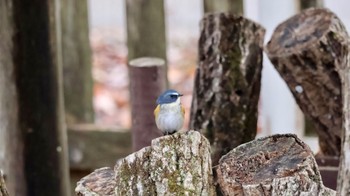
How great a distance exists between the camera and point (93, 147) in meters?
5.15

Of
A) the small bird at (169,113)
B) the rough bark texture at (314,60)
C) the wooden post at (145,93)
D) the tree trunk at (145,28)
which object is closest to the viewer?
the small bird at (169,113)

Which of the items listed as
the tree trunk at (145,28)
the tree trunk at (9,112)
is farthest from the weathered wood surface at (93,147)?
the tree trunk at (9,112)

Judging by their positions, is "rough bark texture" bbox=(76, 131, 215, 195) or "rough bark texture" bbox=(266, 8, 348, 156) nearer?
"rough bark texture" bbox=(76, 131, 215, 195)

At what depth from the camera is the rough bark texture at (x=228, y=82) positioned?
3.85 m

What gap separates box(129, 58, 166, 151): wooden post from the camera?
412cm

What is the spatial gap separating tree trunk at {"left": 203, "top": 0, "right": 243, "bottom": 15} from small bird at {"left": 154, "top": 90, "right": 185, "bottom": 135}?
151cm

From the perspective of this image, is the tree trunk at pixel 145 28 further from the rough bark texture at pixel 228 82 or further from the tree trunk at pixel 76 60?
the rough bark texture at pixel 228 82

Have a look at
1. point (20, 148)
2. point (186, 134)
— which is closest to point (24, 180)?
point (20, 148)

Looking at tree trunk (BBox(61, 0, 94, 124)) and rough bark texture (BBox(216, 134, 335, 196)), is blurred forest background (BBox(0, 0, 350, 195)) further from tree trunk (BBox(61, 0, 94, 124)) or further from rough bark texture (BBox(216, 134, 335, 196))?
rough bark texture (BBox(216, 134, 335, 196))

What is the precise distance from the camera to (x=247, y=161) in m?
2.77

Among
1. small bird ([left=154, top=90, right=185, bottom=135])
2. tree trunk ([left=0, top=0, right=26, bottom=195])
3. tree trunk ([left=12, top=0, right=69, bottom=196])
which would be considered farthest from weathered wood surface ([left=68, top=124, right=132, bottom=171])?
small bird ([left=154, top=90, right=185, bottom=135])

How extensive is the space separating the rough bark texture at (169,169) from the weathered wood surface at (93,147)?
2354 millimetres

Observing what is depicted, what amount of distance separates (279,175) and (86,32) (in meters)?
2.57

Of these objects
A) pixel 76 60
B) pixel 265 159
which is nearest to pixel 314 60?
pixel 265 159
